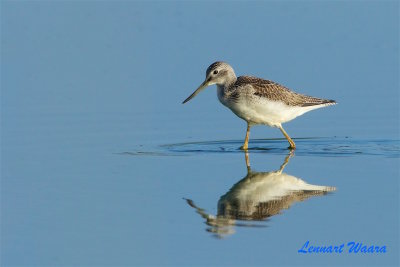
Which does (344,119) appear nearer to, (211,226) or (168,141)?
(168,141)

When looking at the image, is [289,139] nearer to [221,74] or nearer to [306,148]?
[306,148]

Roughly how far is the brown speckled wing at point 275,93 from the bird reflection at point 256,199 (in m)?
2.02

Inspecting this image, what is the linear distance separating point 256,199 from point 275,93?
3945mm

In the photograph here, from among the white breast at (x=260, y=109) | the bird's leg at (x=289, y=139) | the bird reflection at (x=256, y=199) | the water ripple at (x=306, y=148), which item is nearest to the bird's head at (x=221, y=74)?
the white breast at (x=260, y=109)

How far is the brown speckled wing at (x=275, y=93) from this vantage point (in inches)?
605

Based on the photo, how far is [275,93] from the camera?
1556 centimetres

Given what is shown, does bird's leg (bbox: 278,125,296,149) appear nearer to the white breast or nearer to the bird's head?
the white breast

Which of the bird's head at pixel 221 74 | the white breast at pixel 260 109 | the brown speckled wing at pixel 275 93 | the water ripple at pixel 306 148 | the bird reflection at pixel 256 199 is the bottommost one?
the bird reflection at pixel 256 199

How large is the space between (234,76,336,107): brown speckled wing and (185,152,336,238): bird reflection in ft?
6.62

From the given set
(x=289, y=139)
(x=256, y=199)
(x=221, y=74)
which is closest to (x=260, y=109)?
(x=289, y=139)

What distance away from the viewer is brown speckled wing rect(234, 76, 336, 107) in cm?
1536

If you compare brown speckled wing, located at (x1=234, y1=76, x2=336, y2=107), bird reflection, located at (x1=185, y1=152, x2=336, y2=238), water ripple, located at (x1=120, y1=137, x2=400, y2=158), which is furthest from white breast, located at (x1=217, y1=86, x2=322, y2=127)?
bird reflection, located at (x1=185, y1=152, x2=336, y2=238)

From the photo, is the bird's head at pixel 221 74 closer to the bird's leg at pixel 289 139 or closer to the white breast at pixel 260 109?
the white breast at pixel 260 109

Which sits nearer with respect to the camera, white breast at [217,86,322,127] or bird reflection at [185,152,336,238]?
bird reflection at [185,152,336,238]
